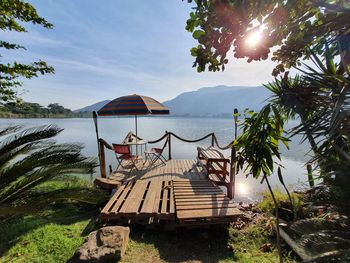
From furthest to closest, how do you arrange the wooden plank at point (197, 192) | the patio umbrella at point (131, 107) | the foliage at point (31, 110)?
the patio umbrella at point (131, 107) < the wooden plank at point (197, 192) < the foliage at point (31, 110)

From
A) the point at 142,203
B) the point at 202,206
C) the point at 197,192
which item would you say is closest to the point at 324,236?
the point at 202,206

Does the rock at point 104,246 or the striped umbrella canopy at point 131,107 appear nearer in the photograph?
the rock at point 104,246

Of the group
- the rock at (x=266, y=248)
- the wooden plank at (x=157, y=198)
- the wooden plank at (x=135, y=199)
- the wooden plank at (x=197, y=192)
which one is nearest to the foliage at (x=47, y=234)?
the wooden plank at (x=135, y=199)

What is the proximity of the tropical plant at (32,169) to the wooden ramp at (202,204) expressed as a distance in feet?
5.54

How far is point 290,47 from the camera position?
2189 mm

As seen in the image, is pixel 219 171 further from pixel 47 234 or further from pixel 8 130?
pixel 8 130

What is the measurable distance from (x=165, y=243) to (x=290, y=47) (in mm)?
3562

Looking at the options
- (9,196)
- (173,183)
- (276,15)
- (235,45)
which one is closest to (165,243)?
(173,183)

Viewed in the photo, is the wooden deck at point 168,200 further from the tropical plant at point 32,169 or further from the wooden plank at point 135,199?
the tropical plant at point 32,169

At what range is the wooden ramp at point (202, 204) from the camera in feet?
12.6

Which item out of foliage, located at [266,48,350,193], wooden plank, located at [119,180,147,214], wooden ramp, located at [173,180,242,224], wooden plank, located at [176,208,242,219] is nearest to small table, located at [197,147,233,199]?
wooden ramp, located at [173,180,242,224]

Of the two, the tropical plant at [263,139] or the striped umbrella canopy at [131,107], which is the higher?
the striped umbrella canopy at [131,107]

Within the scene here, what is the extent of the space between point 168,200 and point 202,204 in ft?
2.62

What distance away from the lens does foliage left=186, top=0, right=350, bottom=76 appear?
5.16ft
